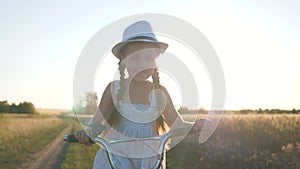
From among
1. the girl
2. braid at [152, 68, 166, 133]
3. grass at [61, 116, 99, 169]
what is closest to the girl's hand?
the girl

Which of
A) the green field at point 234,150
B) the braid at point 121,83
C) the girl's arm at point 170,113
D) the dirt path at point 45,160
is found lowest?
the dirt path at point 45,160

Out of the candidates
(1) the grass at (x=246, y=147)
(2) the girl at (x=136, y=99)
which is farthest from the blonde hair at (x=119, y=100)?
(1) the grass at (x=246, y=147)

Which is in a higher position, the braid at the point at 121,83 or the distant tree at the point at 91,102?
the braid at the point at 121,83

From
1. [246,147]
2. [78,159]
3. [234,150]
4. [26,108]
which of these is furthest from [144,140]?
[26,108]

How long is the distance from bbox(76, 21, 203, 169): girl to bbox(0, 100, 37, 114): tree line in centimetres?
9398

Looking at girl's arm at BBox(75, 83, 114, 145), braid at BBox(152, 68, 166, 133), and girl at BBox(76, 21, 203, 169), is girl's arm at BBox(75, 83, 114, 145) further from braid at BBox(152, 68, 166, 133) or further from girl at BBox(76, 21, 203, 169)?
braid at BBox(152, 68, 166, 133)

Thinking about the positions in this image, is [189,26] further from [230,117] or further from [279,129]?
[230,117]

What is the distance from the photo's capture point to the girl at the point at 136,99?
2.72 m

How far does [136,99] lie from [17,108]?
331 feet

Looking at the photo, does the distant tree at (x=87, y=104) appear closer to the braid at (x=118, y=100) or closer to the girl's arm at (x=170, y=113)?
the braid at (x=118, y=100)

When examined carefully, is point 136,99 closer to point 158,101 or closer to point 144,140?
point 158,101

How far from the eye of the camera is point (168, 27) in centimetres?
249

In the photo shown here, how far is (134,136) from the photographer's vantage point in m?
2.83

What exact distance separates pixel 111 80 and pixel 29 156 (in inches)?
459
